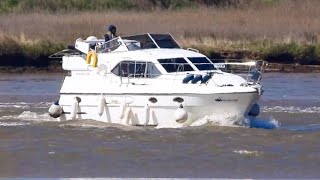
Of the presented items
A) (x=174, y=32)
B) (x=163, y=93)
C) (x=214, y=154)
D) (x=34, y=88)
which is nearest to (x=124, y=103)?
(x=163, y=93)

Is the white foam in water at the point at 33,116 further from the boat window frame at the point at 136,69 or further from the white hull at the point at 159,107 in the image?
the boat window frame at the point at 136,69

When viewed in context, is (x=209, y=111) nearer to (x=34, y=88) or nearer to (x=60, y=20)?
(x=34, y=88)

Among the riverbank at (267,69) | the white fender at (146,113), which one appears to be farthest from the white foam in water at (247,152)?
the riverbank at (267,69)

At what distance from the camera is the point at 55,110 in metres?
25.0

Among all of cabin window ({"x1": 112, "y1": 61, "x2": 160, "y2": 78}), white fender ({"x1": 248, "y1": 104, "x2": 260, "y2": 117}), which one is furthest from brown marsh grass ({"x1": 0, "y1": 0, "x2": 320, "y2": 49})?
white fender ({"x1": 248, "y1": 104, "x2": 260, "y2": 117})

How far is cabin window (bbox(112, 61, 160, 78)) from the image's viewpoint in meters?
24.1

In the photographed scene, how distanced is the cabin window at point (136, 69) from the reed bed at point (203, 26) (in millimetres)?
16740

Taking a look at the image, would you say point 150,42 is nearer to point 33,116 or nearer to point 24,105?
point 33,116

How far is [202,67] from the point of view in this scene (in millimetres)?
24281

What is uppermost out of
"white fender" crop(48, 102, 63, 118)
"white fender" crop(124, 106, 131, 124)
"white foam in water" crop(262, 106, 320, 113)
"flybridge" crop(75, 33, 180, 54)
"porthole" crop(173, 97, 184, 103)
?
"flybridge" crop(75, 33, 180, 54)

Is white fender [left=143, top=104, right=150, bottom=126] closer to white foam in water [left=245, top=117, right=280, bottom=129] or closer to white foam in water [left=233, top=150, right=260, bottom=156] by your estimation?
white foam in water [left=245, top=117, right=280, bottom=129]

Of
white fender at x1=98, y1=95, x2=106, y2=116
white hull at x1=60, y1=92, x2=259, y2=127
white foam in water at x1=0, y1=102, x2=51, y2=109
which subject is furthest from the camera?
white foam in water at x1=0, y1=102, x2=51, y2=109

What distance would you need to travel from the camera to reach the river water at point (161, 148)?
60.5 ft

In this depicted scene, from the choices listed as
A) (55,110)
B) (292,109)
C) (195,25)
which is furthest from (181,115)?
(195,25)
